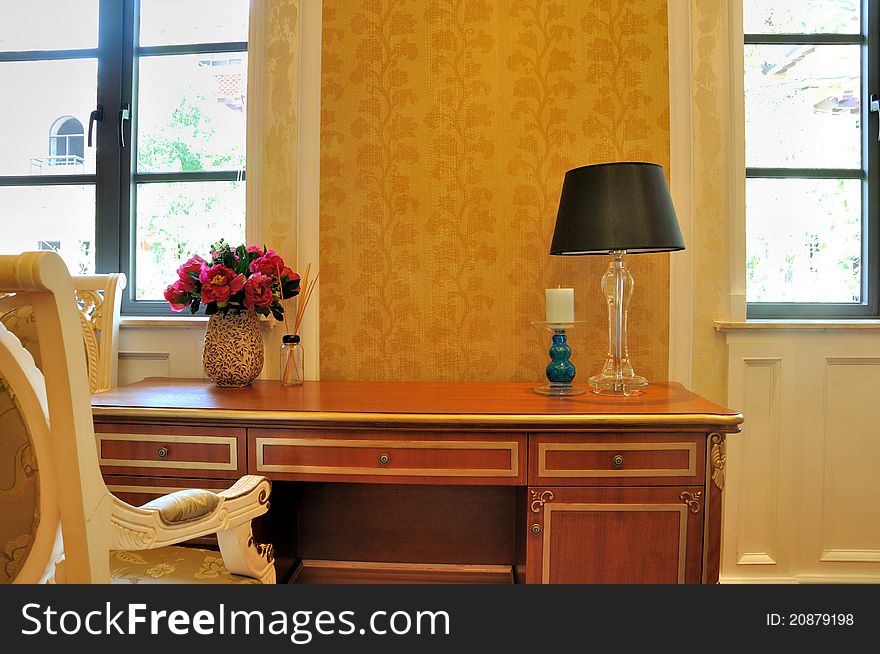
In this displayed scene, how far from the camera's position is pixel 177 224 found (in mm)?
2225

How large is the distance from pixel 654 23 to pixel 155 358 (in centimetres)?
198

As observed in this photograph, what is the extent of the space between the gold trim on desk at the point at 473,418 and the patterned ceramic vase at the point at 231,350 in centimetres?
29

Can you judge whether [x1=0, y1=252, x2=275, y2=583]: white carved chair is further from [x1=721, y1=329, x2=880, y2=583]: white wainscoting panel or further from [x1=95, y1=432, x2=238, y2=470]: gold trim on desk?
[x1=721, y1=329, x2=880, y2=583]: white wainscoting panel

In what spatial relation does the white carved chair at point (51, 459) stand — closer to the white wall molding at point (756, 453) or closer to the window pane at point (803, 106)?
the white wall molding at point (756, 453)

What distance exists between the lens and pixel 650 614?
3.31ft

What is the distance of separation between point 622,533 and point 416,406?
1.92ft

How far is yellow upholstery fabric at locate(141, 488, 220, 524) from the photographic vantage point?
92cm

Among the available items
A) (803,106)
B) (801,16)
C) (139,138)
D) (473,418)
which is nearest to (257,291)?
(473,418)

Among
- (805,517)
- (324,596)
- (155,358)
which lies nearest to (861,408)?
(805,517)

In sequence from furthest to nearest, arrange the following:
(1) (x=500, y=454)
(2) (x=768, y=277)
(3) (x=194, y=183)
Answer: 1. (3) (x=194, y=183)
2. (2) (x=768, y=277)
3. (1) (x=500, y=454)

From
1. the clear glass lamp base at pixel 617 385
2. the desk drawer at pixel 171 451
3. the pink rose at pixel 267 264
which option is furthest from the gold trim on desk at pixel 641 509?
the pink rose at pixel 267 264

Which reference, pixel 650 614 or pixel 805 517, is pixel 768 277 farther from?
pixel 650 614

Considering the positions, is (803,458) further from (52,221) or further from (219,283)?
(52,221)

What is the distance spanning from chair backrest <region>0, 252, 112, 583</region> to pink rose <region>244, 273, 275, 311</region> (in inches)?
40.5
